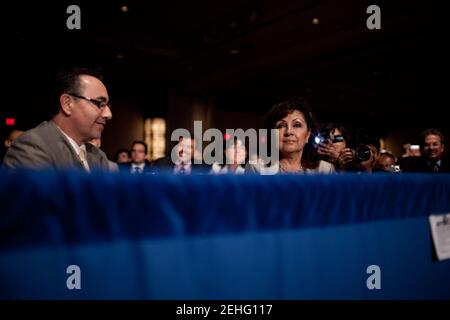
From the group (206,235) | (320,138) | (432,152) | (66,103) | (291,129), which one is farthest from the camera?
(432,152)

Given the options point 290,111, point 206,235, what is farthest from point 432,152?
point 206,235

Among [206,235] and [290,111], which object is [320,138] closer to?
[290,111]

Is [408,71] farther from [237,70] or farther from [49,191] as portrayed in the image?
[49,191]

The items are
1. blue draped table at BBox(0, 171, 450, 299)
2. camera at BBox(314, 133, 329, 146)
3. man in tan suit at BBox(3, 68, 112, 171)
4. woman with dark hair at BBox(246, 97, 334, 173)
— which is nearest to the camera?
blue draped table at BBox(0, 171, 450, 299)

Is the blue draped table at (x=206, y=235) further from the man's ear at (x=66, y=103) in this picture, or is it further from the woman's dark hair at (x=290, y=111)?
the man's ear at (x=66, y=103)

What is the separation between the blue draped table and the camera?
1.26 ft

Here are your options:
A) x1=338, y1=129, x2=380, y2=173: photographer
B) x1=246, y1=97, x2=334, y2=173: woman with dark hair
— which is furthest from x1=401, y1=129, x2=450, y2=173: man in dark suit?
x1=246, y1=97, x2=334, y2=173: woman with dark hair

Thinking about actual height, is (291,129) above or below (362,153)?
above

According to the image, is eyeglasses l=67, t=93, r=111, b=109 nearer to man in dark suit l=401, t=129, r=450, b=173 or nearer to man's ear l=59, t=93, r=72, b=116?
man's ear l=59, t=93, r=72, b=116

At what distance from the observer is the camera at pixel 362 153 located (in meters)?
1.80

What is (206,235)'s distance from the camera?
0.48 meters

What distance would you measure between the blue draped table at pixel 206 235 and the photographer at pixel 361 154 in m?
1.17
